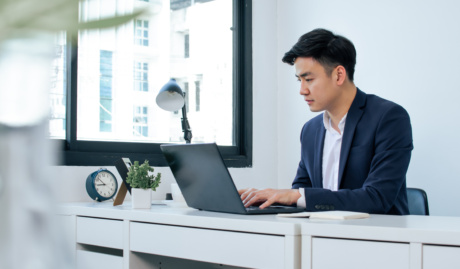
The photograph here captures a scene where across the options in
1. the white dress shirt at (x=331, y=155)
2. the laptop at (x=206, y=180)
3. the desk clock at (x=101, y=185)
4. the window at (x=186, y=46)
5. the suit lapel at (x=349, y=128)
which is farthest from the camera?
the window at (x=186, y=46)

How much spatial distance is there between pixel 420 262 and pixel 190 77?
2356mm

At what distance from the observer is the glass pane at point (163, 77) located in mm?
2842

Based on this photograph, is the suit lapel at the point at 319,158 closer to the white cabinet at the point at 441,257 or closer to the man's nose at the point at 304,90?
the man's nose at the point at 304,90

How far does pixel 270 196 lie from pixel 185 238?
34cm

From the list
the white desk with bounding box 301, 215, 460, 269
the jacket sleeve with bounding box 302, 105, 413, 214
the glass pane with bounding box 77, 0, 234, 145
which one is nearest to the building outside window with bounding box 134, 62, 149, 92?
the glass pane with bounding box 77, 0, 234, 145

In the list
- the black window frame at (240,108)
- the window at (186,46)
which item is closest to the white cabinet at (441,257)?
the black window frame at (240,108)

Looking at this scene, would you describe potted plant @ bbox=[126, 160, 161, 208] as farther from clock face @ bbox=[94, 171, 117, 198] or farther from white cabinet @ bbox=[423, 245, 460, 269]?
white cabinet @ bbox=[423, 245, 460, 269]

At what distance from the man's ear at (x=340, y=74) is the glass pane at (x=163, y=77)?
0.96 m

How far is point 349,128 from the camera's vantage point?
226 centimetres

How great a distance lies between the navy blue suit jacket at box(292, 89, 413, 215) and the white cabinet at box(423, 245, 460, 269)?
2.10ft

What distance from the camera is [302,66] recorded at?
8.12ft

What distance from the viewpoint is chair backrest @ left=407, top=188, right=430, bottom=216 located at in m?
2.33

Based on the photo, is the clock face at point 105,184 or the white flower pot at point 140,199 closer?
the white flower pot at point 140,199

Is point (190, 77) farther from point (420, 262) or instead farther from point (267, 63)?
point (420, 262)
